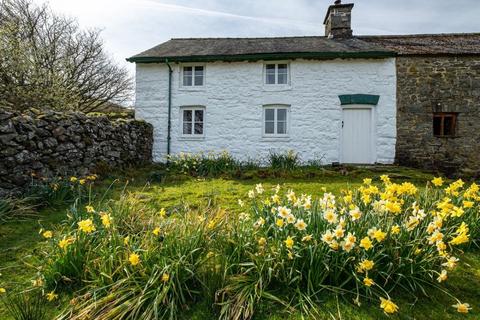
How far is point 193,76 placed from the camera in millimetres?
12617

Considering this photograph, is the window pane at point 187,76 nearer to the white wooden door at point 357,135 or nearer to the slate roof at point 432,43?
the white wooden door at point 357,135

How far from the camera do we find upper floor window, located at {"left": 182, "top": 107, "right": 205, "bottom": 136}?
40.9ft

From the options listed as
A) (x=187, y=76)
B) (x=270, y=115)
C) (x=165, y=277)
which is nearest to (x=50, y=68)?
(x=187, y=76)

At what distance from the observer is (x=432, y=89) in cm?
1124

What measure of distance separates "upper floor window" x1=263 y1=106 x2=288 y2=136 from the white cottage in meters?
0.04

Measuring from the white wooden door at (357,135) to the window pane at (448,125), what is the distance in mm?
2872

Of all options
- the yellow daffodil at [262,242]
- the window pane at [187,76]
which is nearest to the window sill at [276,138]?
the window pane at [187,76]

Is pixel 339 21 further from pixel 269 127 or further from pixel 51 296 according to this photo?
pixel 51 296

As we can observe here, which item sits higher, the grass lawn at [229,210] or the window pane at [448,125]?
the window pane at [448,125]

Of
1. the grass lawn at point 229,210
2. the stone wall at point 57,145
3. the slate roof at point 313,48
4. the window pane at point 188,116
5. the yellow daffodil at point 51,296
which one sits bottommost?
the yellow daffodil at point 51,296

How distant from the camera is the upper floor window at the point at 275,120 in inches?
476

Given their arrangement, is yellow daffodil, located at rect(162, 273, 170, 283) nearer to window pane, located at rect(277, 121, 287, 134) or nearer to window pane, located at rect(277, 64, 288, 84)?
window pane, located at rect(277, 121, 287, 134)

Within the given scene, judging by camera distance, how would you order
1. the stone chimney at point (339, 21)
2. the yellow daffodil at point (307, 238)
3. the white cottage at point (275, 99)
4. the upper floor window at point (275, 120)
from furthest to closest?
the stone chimney at point (339, 21), the upper floor window at point (275, 120), the white cottage at point (275, 99), the yellow daffodil at point (307, 238)

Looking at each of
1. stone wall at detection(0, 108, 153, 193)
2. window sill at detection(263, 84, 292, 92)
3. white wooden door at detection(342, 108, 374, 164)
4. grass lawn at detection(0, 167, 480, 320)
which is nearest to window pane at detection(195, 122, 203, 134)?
stone wall at detection(0, 108, 153, 193)
